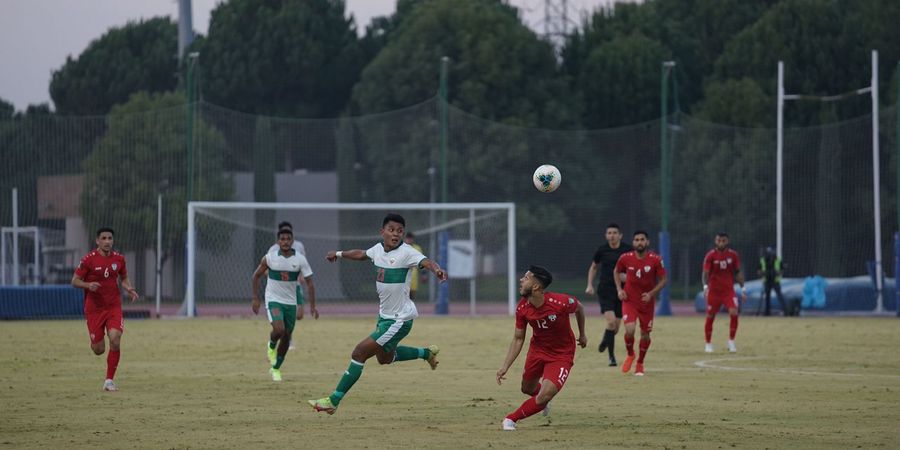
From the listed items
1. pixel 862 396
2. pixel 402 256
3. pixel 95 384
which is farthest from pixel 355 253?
pixel 862 396

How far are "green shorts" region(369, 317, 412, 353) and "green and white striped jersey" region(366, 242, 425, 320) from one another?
0.06m

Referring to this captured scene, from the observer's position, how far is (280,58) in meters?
77.0

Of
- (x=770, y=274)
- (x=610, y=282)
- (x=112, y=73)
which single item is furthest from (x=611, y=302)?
(x=112, y=73)

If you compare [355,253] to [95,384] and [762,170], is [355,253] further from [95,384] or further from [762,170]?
[762,170]

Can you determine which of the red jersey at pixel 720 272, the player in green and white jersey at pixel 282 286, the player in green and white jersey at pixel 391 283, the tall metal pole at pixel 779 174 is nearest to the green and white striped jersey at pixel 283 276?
the player in green and white jersey at pixel 282 286

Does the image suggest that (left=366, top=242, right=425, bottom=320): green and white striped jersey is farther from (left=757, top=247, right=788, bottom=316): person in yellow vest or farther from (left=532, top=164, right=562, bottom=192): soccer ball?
(left=757, top=247, right=788, bottom=316): person in yellow vest

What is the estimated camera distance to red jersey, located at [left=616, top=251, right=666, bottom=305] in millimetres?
21062

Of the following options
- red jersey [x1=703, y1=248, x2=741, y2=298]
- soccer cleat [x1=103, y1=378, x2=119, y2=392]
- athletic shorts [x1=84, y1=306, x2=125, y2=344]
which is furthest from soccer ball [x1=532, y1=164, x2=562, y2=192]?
red jersey [x1=703, y1=248, x2=741, y2=298]

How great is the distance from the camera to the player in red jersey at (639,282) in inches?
820

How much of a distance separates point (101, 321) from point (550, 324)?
7251mm

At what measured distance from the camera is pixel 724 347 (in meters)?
26.8

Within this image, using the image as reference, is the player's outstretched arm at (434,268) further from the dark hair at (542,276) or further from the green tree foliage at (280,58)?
the green tree foliage at (280,58)

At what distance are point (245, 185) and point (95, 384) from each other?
3139cm

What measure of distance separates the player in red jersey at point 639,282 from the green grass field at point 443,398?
3.14ft
